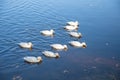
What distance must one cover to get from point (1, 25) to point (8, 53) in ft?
19.1

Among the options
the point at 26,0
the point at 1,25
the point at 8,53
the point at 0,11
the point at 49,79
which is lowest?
the point at 49,79

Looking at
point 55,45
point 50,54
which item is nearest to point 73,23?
point 55,45

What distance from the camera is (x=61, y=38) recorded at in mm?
24641

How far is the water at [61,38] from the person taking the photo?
19.4 m

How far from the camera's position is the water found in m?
19.4

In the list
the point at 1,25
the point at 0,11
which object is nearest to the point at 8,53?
the point at 1,25

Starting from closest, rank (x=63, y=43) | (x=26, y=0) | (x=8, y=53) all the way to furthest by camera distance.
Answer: (x=8, y=53), (x=63, y=43), (x=26, y=0)

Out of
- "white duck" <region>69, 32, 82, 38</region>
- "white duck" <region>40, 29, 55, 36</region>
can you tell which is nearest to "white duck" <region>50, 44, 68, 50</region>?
"white duck" <region>40, 29, 55, 36</region>

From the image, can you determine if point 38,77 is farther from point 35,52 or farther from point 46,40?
point 46,40

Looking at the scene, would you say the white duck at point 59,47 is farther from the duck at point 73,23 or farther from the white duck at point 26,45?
the duck at point 73,23

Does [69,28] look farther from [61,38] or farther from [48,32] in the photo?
[48,32]

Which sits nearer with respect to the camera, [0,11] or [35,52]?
[35,52]

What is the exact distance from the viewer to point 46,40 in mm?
24062

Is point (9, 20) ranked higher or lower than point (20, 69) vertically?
higher
